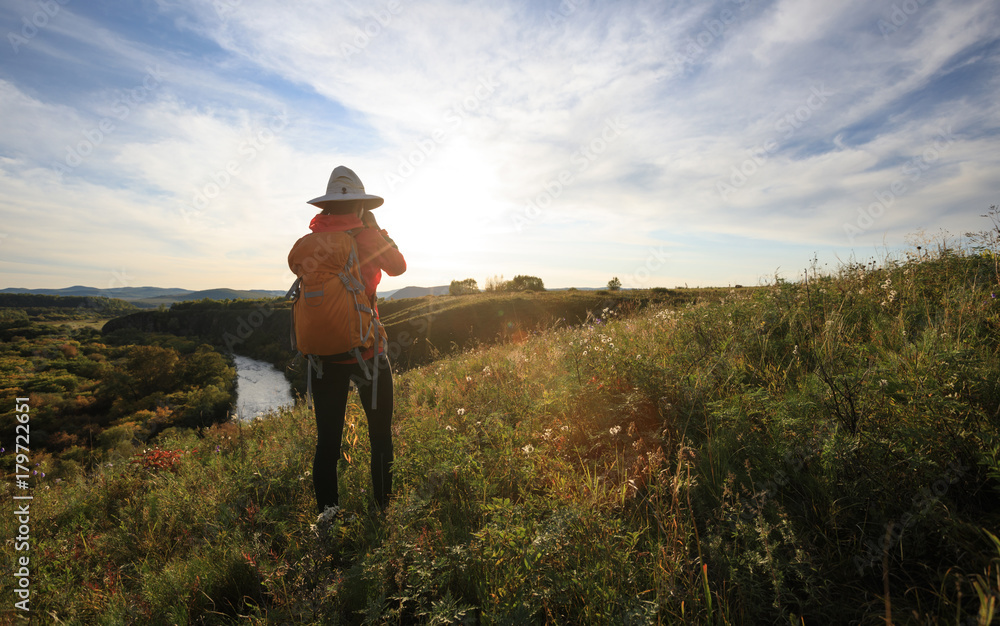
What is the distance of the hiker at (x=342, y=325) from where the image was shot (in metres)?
2.62

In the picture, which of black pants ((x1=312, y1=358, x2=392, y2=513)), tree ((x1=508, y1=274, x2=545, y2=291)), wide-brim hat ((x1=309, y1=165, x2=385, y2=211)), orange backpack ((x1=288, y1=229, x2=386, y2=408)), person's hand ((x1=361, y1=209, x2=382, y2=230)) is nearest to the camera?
orange backpack ((x1=288, y1=229, x2=386, y2=408))

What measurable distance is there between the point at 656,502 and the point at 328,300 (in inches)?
101

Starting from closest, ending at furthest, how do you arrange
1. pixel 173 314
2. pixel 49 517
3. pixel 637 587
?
pixel 637 587, pixel 49 517, pixel 173 314

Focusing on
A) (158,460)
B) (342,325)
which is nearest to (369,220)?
(342,325)

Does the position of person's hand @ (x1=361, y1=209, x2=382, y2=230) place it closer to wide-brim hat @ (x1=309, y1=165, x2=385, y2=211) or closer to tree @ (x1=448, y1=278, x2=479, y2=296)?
wide-brim hat @ (x1=309, y1=165, x2=385, y2=211)

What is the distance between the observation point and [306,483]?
145 inches

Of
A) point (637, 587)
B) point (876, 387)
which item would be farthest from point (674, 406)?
point (637, 587)

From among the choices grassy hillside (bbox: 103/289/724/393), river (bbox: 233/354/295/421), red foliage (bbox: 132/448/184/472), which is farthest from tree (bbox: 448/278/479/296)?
red foliage (bbox: 132/448/184/472)

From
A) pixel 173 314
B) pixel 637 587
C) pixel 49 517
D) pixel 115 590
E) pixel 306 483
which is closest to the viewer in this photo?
pixel 637 587

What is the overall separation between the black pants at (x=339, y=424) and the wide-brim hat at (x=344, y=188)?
4.17ft

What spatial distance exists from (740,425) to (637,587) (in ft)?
4.97

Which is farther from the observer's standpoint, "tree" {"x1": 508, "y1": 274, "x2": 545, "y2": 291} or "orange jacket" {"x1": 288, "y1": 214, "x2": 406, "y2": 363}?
"tree" {"x1": 508, "y1": 274, "x2": 545, "y2": 291}

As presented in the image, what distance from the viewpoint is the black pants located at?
268cm

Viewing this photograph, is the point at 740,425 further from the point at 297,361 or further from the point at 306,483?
the point at 306,483
